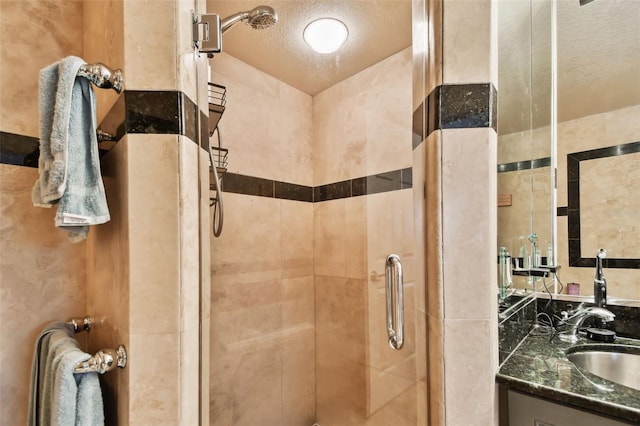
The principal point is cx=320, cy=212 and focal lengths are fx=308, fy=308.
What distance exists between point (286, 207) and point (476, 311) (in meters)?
1.16

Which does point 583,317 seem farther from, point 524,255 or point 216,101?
point 216,101

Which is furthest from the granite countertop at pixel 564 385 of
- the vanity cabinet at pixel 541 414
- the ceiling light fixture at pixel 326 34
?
the ceiling light fixture at pixel 326 34

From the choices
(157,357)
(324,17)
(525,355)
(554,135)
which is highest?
(324,17)

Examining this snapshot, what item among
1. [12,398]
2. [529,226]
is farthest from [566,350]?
[12,398]

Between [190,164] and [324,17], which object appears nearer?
[190,164]

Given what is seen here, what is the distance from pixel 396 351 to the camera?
128cm

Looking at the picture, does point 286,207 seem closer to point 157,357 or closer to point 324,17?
point 324,17

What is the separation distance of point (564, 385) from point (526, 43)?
1339 millimetres

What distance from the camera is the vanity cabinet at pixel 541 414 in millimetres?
782

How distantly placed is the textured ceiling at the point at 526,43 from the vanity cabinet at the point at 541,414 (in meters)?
0.86

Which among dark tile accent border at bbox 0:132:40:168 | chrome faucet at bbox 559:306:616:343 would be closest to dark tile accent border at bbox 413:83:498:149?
chrome faucet at bbox 559:306:616:343

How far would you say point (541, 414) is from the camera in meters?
0.83

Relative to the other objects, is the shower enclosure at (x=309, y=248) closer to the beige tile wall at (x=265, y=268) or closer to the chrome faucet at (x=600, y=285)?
the beige tile wall at (x=265, y=268)

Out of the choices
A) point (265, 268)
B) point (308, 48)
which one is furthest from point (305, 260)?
point (308, 48)
